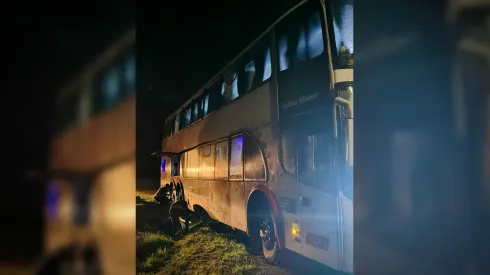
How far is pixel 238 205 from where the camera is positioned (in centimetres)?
130

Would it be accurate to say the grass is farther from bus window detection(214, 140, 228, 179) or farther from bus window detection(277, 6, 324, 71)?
bus window detection(277, 6, 324, 71)

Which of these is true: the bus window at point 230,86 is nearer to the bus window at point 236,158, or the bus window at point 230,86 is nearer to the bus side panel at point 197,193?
the bus window at point 236,158

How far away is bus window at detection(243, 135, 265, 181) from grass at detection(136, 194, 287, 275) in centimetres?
26

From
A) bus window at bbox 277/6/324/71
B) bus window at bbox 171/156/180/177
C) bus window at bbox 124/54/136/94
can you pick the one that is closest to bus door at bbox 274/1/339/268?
bus window at bbox 277/6/324/71

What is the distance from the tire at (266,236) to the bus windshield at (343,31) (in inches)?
22.6

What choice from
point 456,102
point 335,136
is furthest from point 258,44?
point 456,102

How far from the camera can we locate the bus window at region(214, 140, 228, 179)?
1311 mm

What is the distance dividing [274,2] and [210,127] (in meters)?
0.52

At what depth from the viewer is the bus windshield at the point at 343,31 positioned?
1.11 m

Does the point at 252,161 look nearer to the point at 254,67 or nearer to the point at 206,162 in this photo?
the point at 206,162

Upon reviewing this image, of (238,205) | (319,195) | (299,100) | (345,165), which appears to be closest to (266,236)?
(238,205)

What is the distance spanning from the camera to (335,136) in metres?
1.12

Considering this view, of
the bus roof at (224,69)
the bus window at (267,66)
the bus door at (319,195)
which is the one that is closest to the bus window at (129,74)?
the bus roof at (224,69)

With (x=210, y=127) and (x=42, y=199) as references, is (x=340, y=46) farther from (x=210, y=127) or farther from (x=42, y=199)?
(x=42, y=199)
